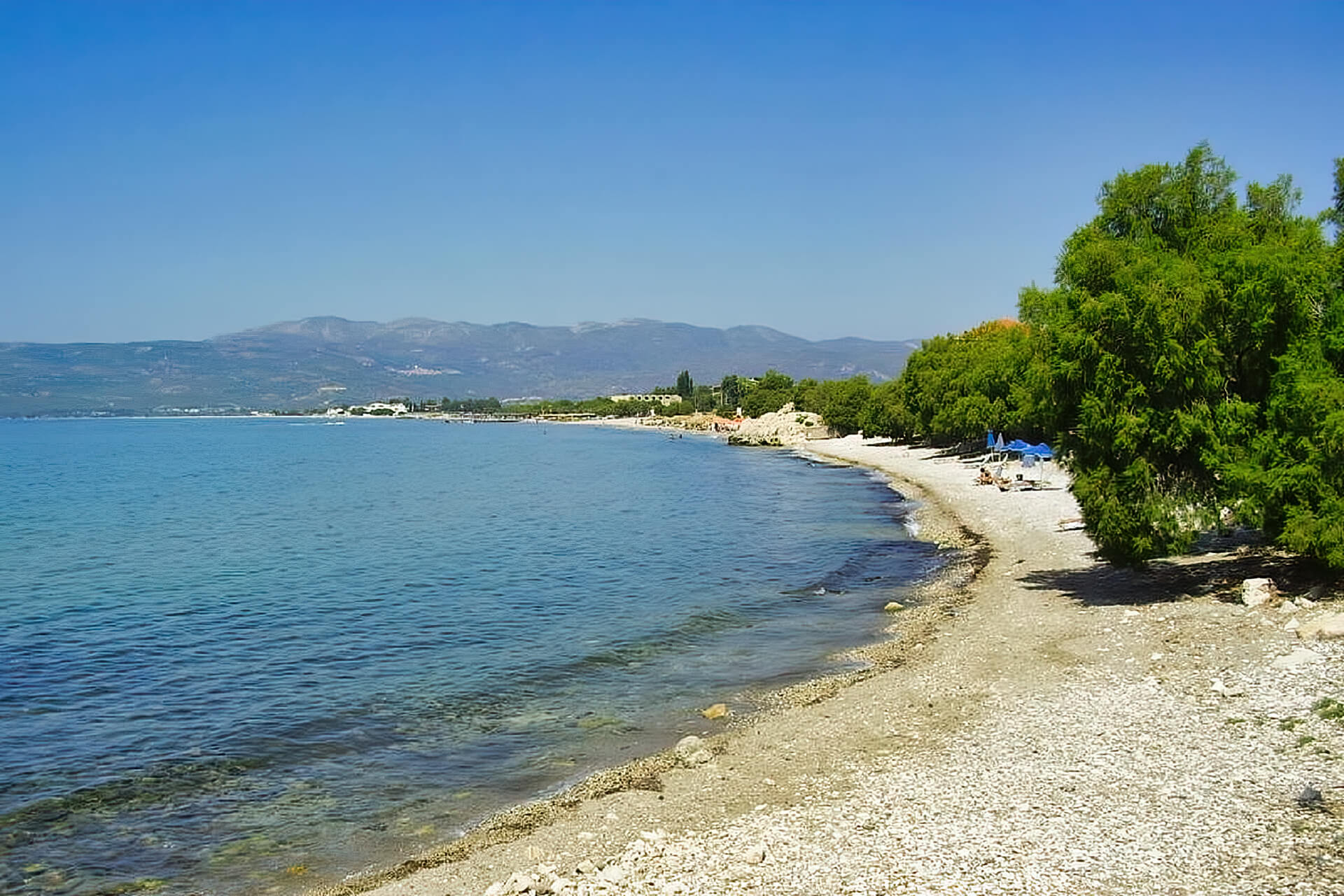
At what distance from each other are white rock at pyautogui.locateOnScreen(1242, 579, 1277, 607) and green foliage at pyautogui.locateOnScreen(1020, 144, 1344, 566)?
4.33 feet

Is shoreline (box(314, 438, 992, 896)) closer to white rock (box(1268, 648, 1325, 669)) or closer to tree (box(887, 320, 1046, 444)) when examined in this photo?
white rock (box(1268, 648, 1325, 669))

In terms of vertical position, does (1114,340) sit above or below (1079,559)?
above

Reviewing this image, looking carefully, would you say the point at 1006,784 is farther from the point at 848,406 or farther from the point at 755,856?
the point at 848,406

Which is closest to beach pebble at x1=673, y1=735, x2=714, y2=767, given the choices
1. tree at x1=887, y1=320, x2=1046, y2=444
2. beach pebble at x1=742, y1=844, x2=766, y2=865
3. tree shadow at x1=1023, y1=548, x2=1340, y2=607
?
beach pebble at x1=742, y1=844, x2=766, y2=865

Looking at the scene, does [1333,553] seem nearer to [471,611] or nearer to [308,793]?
[308,793]

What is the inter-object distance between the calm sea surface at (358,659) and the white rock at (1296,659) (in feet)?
32.7

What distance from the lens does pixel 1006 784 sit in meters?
14.7

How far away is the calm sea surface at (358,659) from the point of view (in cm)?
1655

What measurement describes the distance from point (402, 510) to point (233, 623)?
126ft

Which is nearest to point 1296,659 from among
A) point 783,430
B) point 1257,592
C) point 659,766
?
point 1257,592

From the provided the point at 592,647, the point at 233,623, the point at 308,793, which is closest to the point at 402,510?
the point at 233,623

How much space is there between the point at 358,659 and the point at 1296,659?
22.7 m

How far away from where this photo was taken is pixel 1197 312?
23.8 metres

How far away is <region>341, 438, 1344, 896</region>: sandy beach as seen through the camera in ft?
38.9
